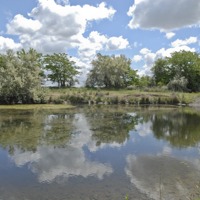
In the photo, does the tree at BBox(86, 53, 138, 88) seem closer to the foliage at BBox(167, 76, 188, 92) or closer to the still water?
the foliage at BBox(167, 76, 188, 92)

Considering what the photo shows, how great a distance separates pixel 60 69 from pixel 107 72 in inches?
456

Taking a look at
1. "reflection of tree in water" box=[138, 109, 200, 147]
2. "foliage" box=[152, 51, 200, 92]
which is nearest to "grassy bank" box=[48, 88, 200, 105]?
"foliage" box=[152, 51, 200, 92]

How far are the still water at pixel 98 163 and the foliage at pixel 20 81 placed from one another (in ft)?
80.7

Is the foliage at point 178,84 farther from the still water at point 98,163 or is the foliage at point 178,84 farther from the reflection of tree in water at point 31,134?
the reflection of tree in water at point 31,134

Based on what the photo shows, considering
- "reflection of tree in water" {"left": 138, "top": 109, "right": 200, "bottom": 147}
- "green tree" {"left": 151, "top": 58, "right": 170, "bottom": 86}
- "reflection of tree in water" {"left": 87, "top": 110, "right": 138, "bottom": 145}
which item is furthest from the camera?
"green tree" {"left": 151, "top": 58, "right": 170, "bottom": 86}

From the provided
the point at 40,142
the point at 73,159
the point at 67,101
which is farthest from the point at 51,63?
the point at 73,159

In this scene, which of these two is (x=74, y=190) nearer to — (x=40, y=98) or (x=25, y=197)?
(x=25, y=197)

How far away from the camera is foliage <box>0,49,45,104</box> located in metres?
50.9

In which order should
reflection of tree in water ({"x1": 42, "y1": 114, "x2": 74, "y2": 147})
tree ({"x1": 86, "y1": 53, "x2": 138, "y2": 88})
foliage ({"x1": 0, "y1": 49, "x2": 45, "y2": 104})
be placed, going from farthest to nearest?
tree ({"x1": 86, "y1": 53, "x2": 138, "y2": 88})
foliage ({"x1": 0, "y1": 49, "x2": 45, "y2": 104})
reflection of tree in water ({"x1": 42, "y1": 114, "x2": 74, "y2": 147})

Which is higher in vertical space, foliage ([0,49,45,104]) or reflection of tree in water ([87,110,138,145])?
foliage ([0,49,45,104])

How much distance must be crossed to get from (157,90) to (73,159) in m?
54.0

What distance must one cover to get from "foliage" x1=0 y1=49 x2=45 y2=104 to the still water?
24.6m

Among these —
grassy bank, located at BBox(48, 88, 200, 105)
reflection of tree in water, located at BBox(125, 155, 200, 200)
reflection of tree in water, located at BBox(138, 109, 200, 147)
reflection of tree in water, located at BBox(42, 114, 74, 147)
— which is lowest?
reflection of tree in water, located at BBox(138, 109, 200, 147)

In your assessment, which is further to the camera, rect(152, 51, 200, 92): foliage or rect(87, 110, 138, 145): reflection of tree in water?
rect(152, 51, 200, 92): foliage
